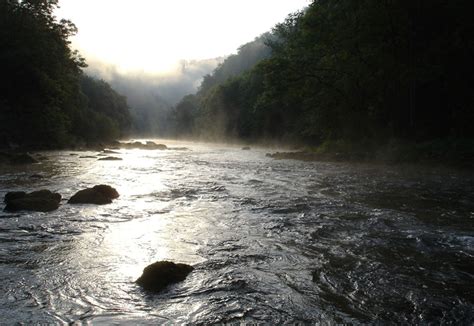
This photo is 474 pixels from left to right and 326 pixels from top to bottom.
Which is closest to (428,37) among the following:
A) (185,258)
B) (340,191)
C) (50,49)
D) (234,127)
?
(340,191)

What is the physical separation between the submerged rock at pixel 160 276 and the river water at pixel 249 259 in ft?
0.33

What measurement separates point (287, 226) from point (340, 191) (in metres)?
4.47

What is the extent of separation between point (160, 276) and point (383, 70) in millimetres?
21032

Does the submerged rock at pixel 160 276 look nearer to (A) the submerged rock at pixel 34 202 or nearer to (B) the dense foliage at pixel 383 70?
(A) the submerged rock at pixel 34 202

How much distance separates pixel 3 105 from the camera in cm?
3161

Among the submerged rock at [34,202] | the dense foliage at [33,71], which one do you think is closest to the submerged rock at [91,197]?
the submerged rock at [34,202]

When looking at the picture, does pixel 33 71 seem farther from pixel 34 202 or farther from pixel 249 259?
pixel 249 259

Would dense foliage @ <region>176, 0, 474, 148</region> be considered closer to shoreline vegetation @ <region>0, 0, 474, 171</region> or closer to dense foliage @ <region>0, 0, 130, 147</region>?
shoreline vegetation @ <region>0, 0, 474, 171</region>

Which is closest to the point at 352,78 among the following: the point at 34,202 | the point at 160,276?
the point at 34,202

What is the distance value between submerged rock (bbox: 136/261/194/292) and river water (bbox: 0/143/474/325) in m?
0.10

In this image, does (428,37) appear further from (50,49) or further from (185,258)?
(50,49)

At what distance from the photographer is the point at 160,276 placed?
4.10 meters

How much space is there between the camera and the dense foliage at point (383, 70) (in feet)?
66.8

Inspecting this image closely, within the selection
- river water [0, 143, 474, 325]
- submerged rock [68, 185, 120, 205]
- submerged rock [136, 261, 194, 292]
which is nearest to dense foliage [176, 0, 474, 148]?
river water [0, 143, 474, 325]
